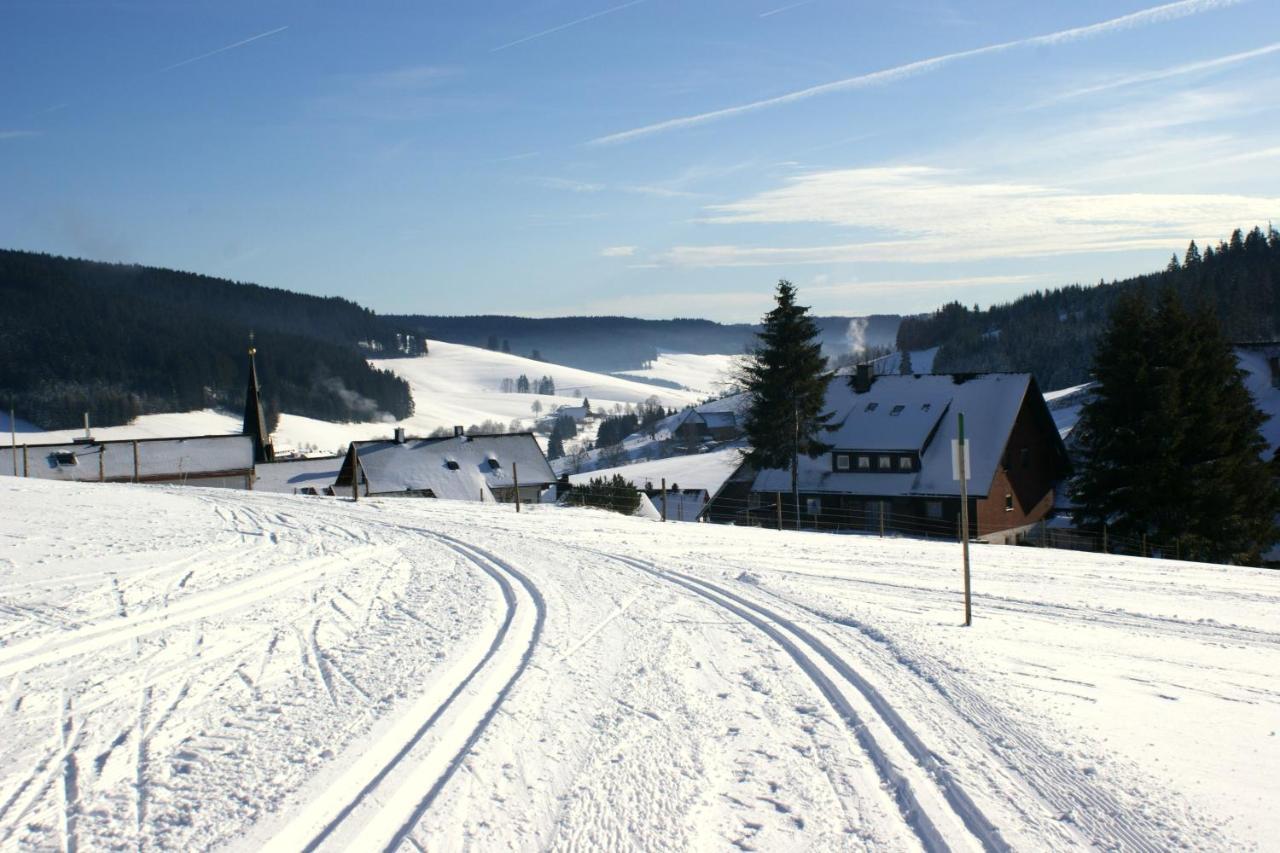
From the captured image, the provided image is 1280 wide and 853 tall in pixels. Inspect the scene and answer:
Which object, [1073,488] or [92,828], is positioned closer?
[92,828]

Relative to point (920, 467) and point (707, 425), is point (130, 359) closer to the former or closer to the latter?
point (707, 425)

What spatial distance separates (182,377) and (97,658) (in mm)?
137768

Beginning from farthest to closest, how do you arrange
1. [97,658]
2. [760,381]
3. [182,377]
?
[182,377]
[760,381]
[97,658]

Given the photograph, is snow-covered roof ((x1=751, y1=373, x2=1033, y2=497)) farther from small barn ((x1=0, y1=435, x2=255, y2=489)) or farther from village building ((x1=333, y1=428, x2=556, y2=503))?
small barn ((x1=0, y1=435, x2=255, y2=489))

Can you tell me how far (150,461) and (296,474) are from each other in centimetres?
748

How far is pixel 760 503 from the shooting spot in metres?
43.0

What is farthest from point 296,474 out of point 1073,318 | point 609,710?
point 1073,318

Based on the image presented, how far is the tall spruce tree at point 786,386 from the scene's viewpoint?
1561 inches

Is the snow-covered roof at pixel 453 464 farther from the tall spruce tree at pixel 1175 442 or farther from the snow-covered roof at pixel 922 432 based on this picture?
the tall spruce tree at pixel 1175 442

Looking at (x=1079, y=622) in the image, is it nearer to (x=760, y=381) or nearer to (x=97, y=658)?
(x=97, y=658)

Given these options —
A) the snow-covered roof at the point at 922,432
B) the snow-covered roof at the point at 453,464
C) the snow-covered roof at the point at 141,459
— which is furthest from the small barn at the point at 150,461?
the snow-covered roof at the point at 922,432

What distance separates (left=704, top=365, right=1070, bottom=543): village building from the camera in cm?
3922

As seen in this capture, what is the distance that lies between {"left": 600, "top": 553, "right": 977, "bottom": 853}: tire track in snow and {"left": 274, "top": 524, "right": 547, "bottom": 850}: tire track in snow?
2465 millimetres

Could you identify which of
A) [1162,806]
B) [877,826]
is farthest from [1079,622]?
[877,826]
